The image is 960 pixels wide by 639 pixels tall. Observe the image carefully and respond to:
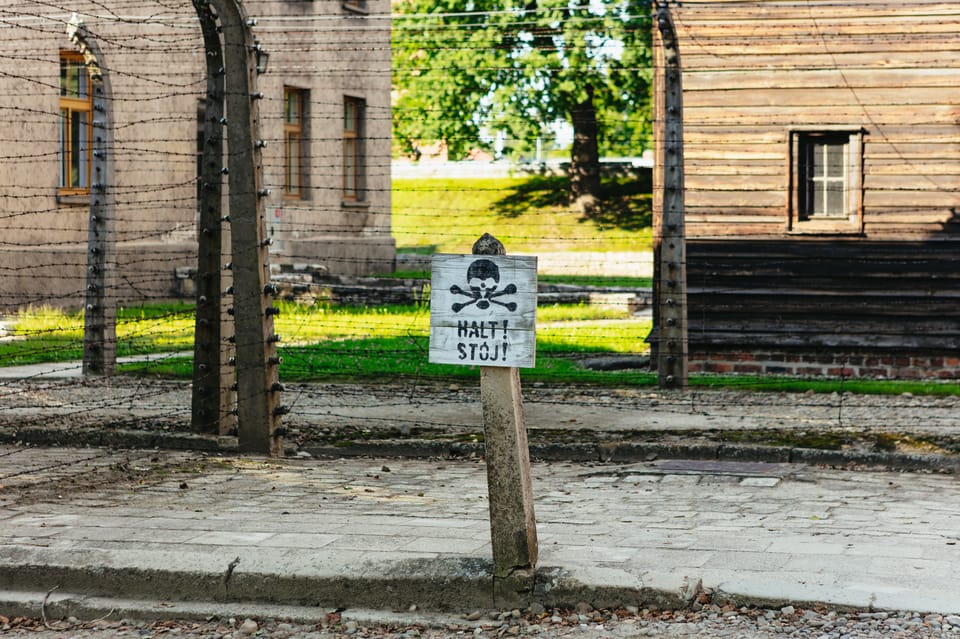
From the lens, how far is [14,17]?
65.4 ft

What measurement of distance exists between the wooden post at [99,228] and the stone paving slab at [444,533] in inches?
165

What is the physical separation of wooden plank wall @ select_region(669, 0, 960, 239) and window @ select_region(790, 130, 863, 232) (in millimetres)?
118

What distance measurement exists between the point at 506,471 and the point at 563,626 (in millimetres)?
740

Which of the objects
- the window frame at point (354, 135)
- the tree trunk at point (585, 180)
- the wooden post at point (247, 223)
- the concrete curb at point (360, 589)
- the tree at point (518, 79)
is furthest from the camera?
the tree trunk at point (585, 180)

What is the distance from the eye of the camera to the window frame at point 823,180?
15320mm

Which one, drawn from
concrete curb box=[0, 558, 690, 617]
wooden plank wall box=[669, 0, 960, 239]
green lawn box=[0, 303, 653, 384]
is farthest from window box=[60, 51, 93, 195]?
concrete curb box=[0, 558, 690, 617]

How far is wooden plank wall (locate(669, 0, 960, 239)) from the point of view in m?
15.1

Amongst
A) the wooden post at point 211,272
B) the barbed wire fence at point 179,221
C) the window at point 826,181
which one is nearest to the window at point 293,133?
the barbed wire fence at point 179,221

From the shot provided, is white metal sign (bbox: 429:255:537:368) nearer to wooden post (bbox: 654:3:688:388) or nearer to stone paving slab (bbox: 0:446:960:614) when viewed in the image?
stone paving slab (bbox: 0:446:960:614)

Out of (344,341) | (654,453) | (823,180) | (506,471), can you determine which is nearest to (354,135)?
(344,341)

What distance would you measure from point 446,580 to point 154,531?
5.81 ft

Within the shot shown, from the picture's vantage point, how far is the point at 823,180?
15633 mm

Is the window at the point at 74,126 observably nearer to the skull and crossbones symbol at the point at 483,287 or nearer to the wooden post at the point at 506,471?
the skull and crossbones symbol at the point at 483,287

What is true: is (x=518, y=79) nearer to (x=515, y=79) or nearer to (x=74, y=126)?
(x=515, y=79)
